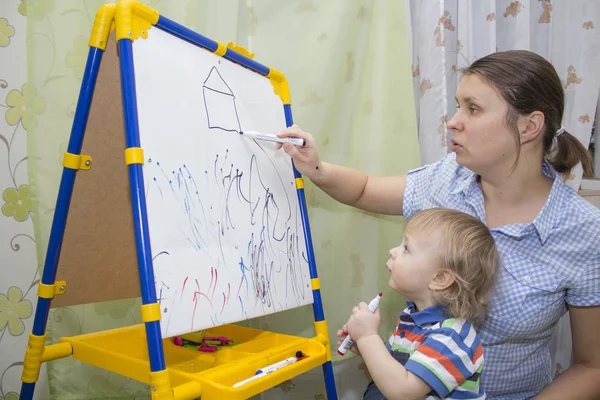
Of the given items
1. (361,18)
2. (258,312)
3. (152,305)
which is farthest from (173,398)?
(361,18)

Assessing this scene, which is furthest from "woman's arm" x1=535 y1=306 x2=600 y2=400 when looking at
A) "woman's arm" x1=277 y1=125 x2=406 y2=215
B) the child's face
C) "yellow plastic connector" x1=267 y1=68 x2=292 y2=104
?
"yellow plastic connector" x1=267 y1=68 x2=292 y2=104

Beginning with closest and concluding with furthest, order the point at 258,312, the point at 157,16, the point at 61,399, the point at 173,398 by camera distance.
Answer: the point at 173,398, the point at 157,16, the point at 258,312, the point at 61,399

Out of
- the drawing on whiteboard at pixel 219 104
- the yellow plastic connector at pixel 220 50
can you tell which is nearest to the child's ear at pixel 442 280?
the drawing on whiteboard at pixel 219 104

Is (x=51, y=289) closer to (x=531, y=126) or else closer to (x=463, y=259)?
(x=463, y=259)

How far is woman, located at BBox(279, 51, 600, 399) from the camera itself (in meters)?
0.99

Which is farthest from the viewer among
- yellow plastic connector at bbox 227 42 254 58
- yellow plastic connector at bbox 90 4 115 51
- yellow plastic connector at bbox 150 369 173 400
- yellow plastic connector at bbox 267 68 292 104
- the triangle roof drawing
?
yellow plastic connector at bbox 267 68 292 104

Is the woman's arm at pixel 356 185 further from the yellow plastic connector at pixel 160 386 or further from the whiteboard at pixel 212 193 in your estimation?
the yellow plastic connector at pixel 160 386

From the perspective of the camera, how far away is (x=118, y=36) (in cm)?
80

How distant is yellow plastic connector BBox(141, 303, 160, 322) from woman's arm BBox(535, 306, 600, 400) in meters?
0.80

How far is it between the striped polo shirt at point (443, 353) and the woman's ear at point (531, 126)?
1.36 feet

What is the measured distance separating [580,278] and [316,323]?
569mm

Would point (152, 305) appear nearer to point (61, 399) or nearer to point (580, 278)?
point (61, 399)

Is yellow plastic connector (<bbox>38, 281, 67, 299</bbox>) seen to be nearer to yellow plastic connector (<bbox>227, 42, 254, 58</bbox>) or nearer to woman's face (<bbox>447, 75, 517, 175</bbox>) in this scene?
yellow plastic connector (<bbox>227, 42, 254, 58</bbox>)

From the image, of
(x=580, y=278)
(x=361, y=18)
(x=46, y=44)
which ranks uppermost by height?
(x=361, y=18)
